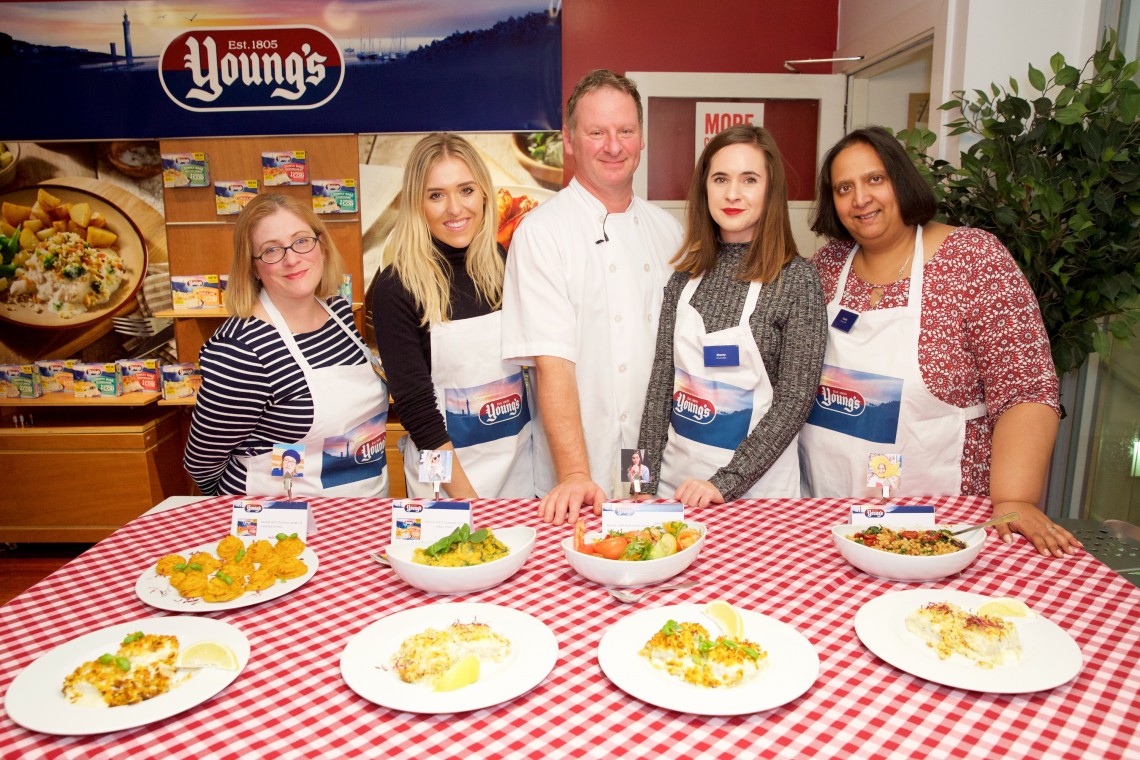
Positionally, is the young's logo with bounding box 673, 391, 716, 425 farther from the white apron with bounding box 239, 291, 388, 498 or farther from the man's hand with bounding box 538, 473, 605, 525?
the white apron with bounding box 239, 291, 388, 498

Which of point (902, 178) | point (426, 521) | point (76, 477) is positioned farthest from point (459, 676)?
point (76, 477)

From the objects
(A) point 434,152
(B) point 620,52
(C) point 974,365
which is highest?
(B) point 620,52

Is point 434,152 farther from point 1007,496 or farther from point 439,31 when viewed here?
point 439,31

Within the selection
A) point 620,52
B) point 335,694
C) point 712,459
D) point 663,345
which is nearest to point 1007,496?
point 712,459

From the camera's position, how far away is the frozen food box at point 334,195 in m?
4.44

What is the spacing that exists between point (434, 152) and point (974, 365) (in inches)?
63.8

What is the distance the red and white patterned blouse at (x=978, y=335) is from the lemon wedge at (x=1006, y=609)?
0.81 metres

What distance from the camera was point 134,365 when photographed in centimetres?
452

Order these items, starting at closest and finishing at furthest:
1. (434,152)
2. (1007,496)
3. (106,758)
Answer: (106,758)
(1007,496)
(434,152)

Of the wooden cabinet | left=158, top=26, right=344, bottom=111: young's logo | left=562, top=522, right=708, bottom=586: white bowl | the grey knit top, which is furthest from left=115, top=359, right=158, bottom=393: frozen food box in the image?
left=562, top=522, right=708, bottom=586: white bowl

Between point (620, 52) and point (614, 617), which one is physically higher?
point (620, 52)

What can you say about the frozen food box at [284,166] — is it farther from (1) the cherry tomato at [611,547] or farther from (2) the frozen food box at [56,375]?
(1) the cherry tomato at [611,547]

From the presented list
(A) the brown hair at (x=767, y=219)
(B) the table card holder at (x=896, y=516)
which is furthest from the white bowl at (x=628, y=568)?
(A) the brown hair at (x=767, y=219)

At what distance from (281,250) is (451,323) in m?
0.51
